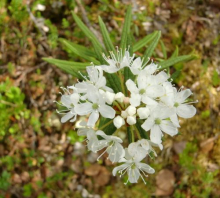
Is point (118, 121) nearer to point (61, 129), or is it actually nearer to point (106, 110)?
point (106, 110)

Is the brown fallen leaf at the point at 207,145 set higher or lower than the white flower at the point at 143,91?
lower

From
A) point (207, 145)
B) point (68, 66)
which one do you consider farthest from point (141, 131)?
point (207, 145)

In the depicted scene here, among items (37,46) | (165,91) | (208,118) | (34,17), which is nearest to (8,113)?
(37,46)

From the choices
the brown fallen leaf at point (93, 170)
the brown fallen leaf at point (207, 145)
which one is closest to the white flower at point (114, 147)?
the brown fallen leaf at point (93, 170)

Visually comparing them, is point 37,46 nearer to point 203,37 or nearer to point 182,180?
point 203,37

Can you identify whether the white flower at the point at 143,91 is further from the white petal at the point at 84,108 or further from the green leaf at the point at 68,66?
the green leaf at the point at 68,66
